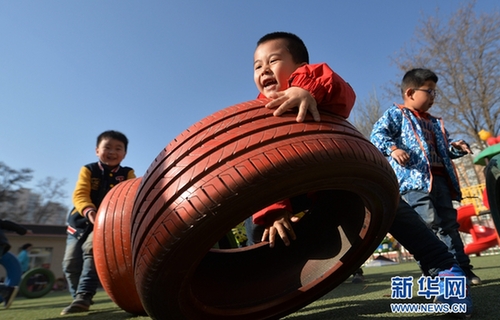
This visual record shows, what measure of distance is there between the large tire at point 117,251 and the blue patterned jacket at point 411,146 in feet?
6.55

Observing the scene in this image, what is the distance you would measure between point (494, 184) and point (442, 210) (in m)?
0.49

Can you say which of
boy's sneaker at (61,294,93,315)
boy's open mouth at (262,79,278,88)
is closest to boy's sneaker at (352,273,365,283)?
boy's sneaker at (61,294,93,315)

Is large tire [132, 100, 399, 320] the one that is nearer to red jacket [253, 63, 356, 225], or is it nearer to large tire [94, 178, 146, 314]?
red jacket [253, 63, 356, 225]

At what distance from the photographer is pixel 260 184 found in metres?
1.11

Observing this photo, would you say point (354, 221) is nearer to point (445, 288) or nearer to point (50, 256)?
point (445, 288)

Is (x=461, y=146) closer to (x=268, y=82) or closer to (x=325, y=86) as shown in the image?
(x=268, y=82)

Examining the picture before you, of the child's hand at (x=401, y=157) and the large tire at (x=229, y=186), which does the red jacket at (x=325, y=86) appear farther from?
the child's hand at (x=401, y=157)

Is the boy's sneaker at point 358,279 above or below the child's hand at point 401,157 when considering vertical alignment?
below

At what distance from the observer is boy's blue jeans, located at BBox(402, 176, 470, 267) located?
2.75 metres

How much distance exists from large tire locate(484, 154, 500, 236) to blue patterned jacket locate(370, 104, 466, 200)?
0.23m

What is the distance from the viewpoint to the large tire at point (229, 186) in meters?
1.11


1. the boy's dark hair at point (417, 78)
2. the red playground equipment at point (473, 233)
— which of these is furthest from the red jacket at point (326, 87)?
the red playground equipment at point (473, 233)

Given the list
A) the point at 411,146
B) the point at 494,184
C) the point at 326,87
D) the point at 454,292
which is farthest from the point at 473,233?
the point at 326,87

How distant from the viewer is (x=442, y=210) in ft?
9.61
